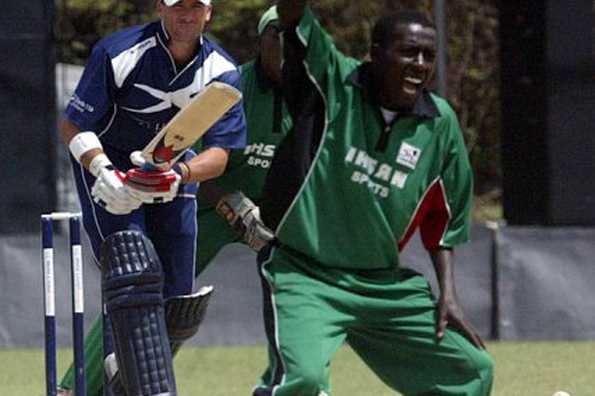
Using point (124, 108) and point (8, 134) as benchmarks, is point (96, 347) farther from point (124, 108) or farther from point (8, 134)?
point (8, 134)

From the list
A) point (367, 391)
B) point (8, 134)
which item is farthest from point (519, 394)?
point (8, 134)

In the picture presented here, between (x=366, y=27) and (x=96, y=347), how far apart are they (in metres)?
9.35

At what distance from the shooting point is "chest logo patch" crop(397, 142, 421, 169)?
21.5 feet

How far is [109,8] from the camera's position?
1570 cm

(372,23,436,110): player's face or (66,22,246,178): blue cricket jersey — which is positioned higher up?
(372,23,436,110): player's face

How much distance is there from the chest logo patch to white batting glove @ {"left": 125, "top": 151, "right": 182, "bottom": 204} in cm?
87

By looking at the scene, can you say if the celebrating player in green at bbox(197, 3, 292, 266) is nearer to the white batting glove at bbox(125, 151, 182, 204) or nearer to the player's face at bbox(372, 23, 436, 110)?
the white batting glove at bbox(125, 151, 182, 204)

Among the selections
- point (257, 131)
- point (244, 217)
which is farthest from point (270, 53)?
point (244, 217)

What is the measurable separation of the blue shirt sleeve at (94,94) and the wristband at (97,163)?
11.7 inches

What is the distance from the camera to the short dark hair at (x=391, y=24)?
660 centimetres

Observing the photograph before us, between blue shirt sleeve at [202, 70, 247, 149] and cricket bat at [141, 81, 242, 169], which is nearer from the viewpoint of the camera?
cricket bat at [141, 81, 242, 169]

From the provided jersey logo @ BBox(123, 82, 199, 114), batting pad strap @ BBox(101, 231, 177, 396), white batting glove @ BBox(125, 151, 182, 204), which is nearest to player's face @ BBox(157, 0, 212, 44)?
jersey logo @ BBox(123, 82, 199, 114)

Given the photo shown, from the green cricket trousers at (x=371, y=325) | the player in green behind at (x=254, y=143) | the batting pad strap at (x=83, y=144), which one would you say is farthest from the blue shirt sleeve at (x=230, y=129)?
the green cricket trousers at (x=371, y=325)

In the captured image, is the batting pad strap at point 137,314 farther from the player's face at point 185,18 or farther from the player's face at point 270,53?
the player's face at point 270,53
